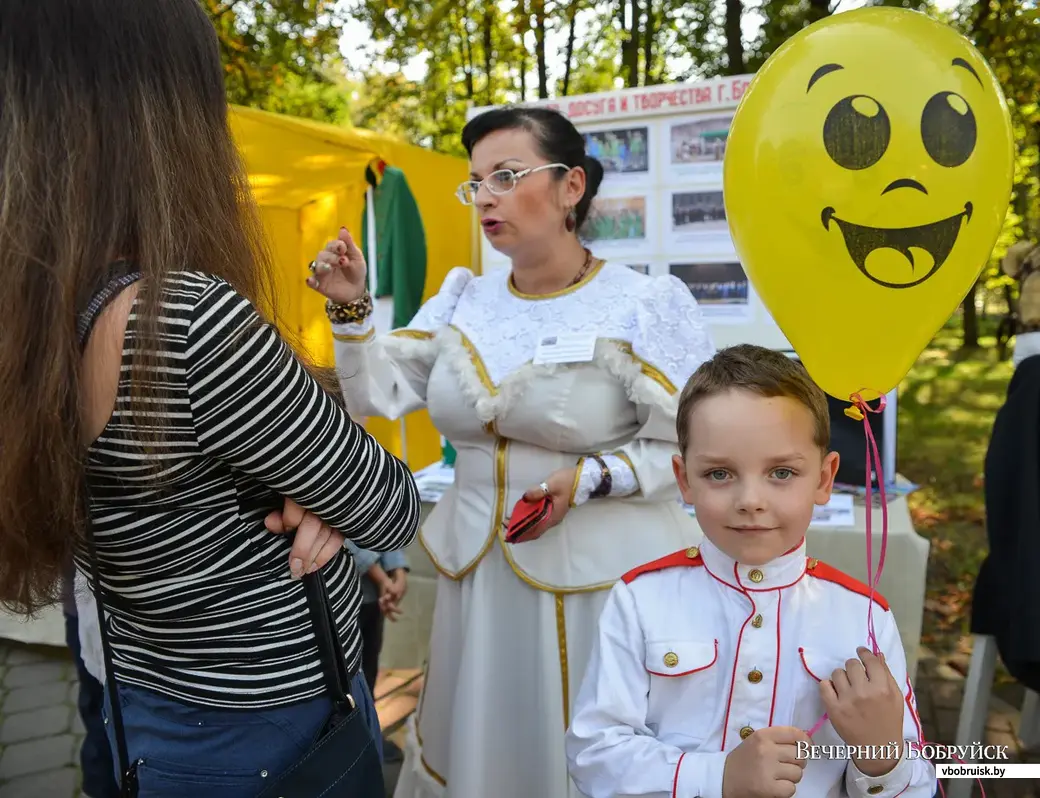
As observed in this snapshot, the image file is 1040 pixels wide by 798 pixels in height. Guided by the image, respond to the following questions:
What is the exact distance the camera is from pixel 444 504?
1.97 metres

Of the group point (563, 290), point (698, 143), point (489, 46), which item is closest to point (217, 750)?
point (563, 290)

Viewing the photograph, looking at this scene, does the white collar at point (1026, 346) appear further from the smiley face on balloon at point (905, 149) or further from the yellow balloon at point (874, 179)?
the smiley face on balloon at point (905, 149)

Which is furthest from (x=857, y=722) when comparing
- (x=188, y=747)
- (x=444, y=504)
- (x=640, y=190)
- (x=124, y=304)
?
(x=640, y=190)

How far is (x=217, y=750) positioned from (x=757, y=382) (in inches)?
35.4

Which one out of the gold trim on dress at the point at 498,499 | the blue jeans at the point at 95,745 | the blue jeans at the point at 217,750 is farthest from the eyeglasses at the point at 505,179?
the blue jeans at the point at 95,745

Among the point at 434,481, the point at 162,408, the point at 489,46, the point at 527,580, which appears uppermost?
the point at 489,46

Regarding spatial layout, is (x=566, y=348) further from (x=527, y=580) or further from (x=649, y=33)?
(x=649, y=33)

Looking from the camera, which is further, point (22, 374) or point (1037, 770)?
point (1037, 770)

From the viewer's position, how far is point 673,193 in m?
3.17

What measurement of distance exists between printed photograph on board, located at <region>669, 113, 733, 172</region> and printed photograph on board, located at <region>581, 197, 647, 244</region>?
8.7 inches

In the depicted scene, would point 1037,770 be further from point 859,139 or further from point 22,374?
point 22,374

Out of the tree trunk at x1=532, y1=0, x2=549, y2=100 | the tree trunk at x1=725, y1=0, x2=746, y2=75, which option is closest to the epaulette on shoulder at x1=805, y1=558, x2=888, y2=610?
the tree trunk at x1=532, y1=0, x2=549, y2=100

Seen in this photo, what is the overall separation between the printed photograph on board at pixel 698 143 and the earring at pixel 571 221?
142cm

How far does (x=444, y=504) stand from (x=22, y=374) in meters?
1.26
